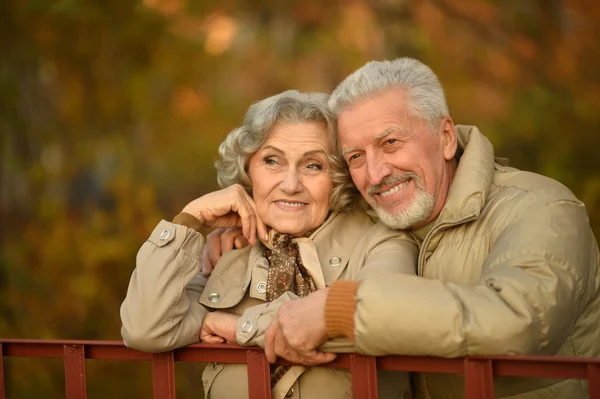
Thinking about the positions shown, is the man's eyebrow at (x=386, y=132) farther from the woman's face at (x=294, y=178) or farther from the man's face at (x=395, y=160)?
the woman's face at (x=294, y=178)

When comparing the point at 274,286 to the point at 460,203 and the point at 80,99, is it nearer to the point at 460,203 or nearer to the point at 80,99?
the point at 460,203

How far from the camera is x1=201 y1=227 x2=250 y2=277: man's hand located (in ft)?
10.6

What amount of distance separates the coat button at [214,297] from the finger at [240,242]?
303 millimetres

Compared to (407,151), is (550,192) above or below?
below

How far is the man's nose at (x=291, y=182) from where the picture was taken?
9.98 feet

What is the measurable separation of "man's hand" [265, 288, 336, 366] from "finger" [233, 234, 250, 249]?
Result: 880 mm

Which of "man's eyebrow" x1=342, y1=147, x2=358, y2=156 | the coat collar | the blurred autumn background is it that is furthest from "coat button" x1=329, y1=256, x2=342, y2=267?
the blurred autumn background

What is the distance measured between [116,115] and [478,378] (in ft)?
23.3

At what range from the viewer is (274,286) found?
2.90 meters

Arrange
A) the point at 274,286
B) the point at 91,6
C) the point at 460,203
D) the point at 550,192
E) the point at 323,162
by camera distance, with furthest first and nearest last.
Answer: the point at 91,6 < the point at 323,162 < the point at 274,286 < the point at 460,203 < the point at 550,192

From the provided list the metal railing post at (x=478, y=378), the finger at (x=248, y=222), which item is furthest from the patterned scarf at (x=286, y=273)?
the metal railing post at (x=478, y=378)

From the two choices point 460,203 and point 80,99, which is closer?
point 460,203

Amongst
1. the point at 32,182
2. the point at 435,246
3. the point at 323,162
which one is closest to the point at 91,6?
the point at 32,182

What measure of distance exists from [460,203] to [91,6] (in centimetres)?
659
